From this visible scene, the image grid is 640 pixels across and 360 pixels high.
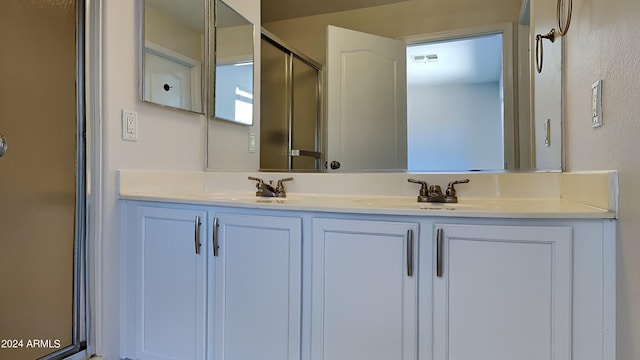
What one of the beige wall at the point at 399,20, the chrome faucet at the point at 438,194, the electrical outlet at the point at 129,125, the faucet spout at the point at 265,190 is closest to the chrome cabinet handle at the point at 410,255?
the chrome faucet at the point at 438,194

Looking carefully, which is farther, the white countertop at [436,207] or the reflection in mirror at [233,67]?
the reflection in mirror at [233,67]

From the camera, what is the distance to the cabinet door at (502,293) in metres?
0.98

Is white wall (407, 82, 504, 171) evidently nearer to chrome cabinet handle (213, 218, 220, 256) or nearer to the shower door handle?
chrome cabinet handle (213, 218, 220, 256)

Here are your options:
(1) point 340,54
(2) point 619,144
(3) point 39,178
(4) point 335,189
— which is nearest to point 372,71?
(1) point 340,54

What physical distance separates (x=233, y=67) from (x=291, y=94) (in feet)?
1.22

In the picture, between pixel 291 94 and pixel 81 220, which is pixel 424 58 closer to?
pixel 291 94

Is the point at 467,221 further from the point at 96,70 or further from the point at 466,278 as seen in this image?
the point at 96,70

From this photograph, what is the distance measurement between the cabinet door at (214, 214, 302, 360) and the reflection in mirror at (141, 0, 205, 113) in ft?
2.52

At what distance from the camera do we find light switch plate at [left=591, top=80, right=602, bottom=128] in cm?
101

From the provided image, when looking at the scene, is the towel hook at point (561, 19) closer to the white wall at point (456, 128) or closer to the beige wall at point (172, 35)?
the white wall at point (456, 128)

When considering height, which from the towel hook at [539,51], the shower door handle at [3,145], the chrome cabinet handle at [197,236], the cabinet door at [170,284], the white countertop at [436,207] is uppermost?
the towel hook at [539,51]

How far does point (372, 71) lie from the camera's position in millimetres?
1806

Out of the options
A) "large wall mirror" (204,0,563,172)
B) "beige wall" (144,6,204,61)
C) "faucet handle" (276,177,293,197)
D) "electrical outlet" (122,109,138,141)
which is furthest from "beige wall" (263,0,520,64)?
"electrical outlet" (122,109,138,141)

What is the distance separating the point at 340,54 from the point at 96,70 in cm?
109
